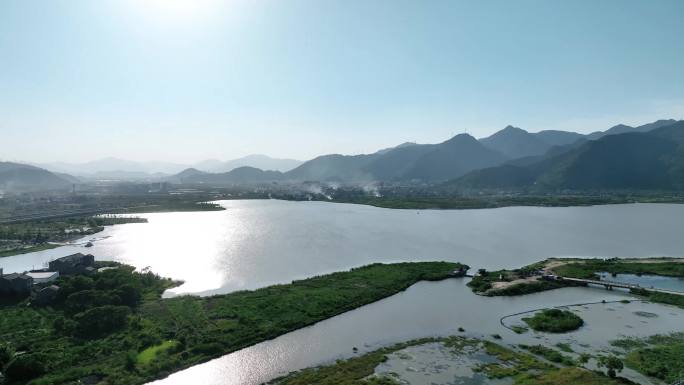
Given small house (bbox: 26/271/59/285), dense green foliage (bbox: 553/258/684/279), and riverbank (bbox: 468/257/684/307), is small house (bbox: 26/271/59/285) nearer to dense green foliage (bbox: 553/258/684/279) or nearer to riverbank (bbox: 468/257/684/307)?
riverbank (bbox: 468/257/684/307)

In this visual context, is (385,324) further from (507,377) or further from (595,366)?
(595,366)

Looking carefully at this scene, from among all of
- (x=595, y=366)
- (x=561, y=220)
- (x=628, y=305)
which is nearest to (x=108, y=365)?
(x=595, y=366)

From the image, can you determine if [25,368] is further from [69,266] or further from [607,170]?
[607,170]

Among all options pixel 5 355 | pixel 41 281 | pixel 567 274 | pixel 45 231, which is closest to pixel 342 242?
pixel 567 274

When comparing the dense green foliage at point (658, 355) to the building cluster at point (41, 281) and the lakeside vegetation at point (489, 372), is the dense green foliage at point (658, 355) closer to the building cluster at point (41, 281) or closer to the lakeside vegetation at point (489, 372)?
the lakeside vegetation at point (489, 372)

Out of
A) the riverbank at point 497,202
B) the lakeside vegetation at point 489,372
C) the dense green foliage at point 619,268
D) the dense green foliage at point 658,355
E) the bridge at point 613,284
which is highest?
the riverbank at point 497,202

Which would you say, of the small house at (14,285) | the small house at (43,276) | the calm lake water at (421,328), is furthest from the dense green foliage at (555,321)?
the small house at (43,276)
